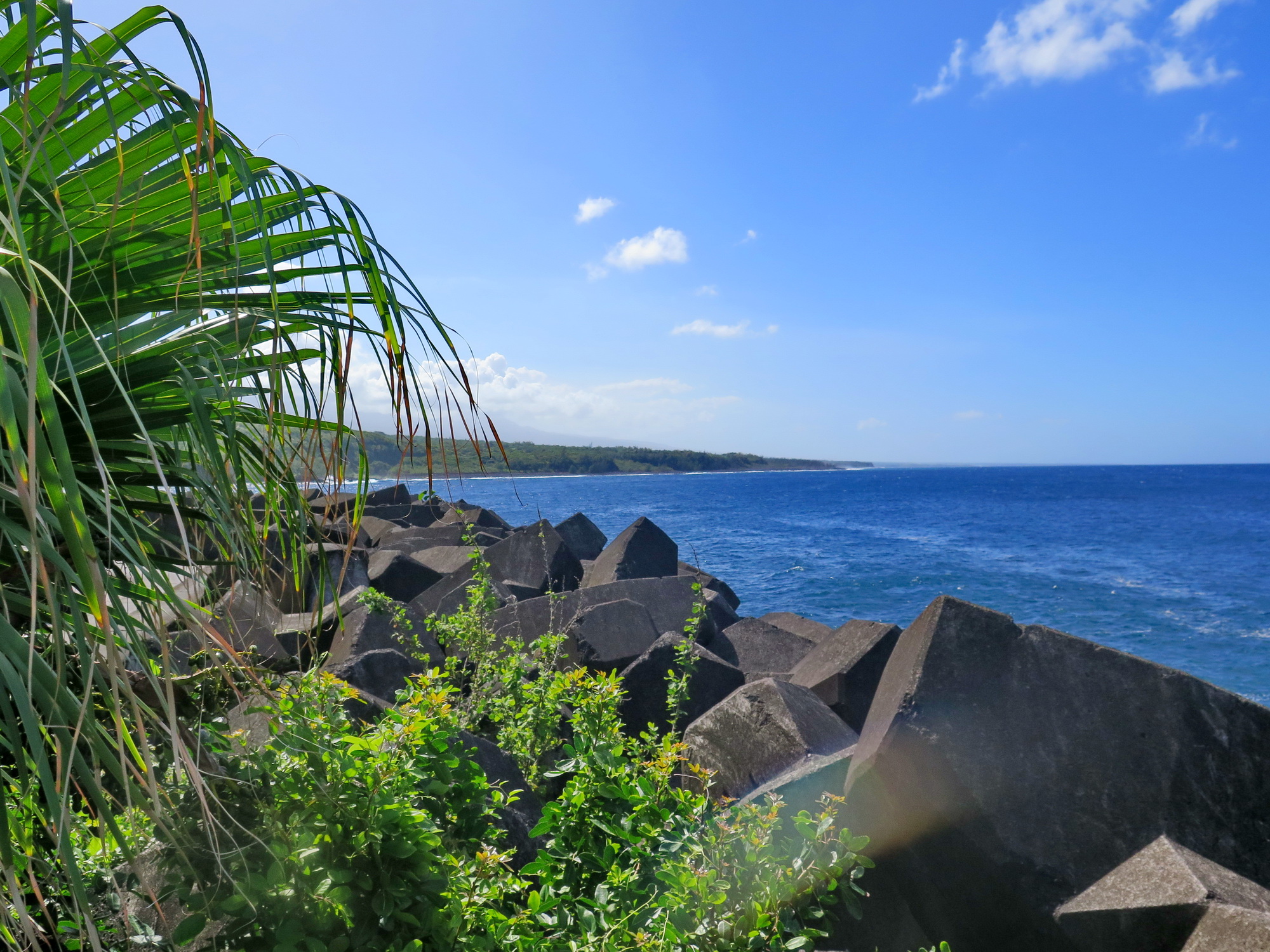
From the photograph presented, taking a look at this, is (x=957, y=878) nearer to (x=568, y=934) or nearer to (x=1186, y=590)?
(x=568, y=934)

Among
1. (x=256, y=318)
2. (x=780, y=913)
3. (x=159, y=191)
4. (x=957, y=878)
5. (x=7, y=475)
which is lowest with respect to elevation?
(x=957, y=878)

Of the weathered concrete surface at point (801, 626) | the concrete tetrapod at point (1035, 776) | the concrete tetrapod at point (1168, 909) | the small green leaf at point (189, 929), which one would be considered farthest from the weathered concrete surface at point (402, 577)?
the small green leaf at point (189, 929)

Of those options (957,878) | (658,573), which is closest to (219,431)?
(957,878)

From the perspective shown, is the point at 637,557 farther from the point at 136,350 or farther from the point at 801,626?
the point at 136,350

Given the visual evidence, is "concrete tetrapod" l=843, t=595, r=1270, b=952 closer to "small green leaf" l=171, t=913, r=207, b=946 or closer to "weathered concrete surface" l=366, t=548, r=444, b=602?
"small green leaf" l=171, t=913, r=207, b=946

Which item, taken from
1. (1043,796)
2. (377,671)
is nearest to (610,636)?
(377,671)

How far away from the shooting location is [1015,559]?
106 feet

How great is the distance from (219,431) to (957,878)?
306 cm

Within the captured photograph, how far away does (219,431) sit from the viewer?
6.45 ft

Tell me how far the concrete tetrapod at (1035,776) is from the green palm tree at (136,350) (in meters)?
2.26

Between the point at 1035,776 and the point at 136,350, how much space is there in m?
3.27

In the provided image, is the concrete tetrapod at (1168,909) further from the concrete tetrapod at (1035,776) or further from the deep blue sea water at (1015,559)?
the deep blue sea water at (1015,559)

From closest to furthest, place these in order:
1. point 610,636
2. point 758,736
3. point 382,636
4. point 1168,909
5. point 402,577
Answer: point 1168,909 → point 758,736 → point 382,636 → point 610,636 → point 402,577

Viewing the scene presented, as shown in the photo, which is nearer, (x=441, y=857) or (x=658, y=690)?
(x=441, y=857)
